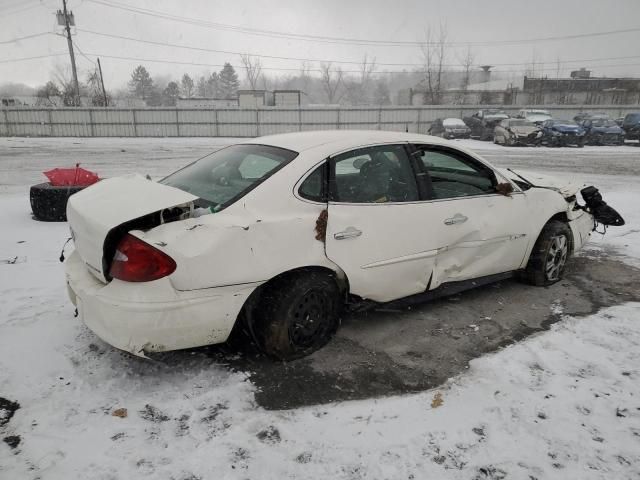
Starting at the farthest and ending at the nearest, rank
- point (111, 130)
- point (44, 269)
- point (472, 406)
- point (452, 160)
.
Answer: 1. point (111, 130)
2. point (44, 269)
3. point (452, 160)
4. point (472, 406)

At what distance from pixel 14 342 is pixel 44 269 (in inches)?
66.1

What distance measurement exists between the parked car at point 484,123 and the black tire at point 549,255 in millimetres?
23772

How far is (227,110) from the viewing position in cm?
3105

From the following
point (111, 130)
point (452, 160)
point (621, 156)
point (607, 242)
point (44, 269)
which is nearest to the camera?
point (452, 160)

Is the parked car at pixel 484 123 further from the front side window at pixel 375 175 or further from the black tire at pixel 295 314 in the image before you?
the black tire at pixel 295 314

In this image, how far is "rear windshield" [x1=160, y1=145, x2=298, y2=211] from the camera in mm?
3115

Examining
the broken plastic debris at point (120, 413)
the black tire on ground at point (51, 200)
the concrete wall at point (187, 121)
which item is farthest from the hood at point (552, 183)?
the concrete wall at point (187, 121)

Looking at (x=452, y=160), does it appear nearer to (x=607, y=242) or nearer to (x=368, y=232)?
(x=368, y=232)

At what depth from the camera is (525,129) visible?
23.5 metres

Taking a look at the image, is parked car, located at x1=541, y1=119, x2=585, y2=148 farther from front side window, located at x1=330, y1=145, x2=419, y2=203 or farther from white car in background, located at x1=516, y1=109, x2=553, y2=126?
front side window, located at x1=330, y1=145, x2=419, y2=203

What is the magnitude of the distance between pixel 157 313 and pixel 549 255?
3.73 metres

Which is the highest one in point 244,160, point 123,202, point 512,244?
point 244,160

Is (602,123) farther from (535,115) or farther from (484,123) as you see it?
(484,123)

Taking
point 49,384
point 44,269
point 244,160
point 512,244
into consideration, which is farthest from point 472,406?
point 44,269
